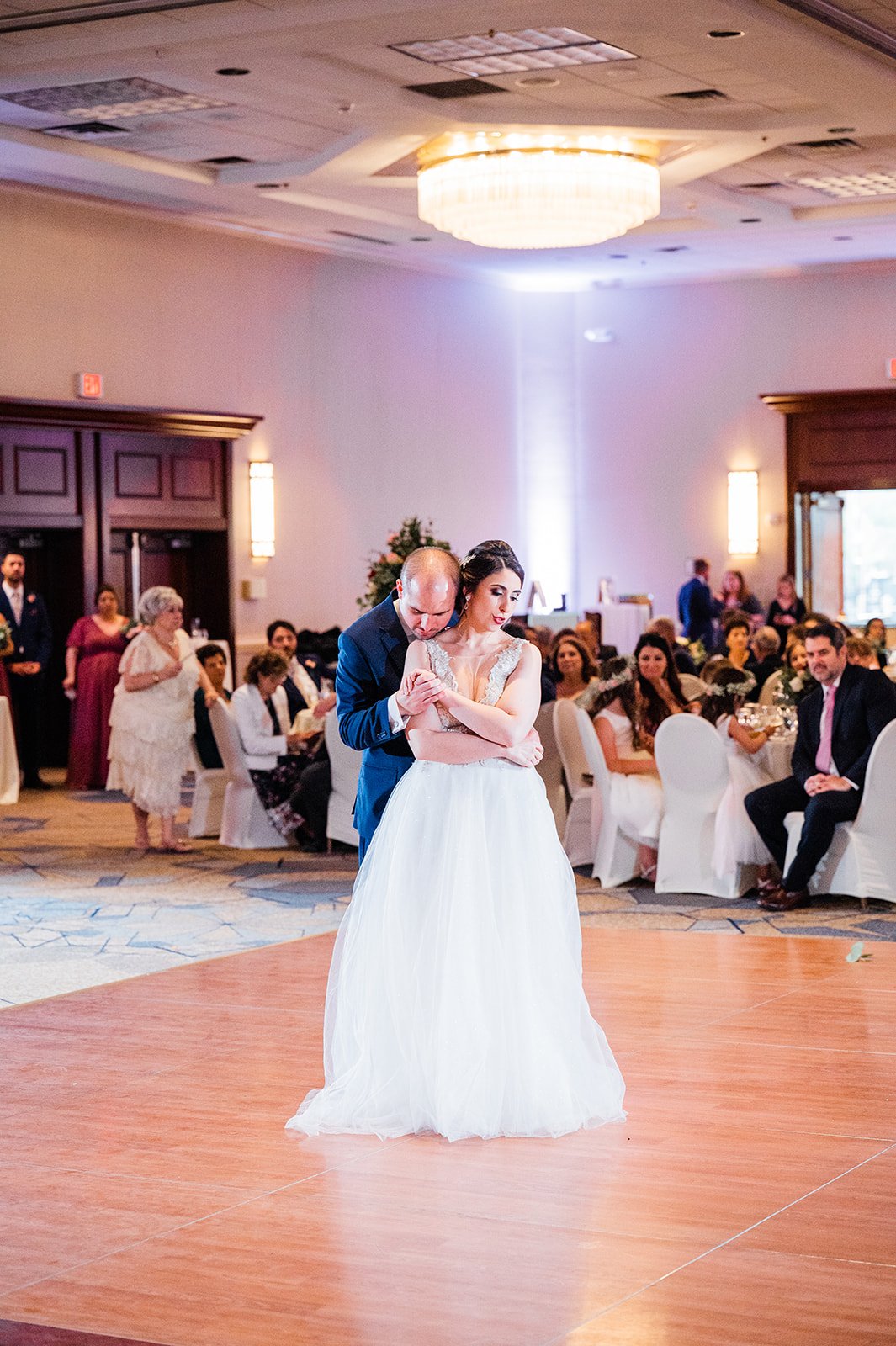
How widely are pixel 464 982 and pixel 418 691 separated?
0.81 meters

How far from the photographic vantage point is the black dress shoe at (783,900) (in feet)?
27.8

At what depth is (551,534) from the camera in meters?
19.1

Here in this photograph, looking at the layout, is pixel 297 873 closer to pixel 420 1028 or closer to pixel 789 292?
pixel 420 1028

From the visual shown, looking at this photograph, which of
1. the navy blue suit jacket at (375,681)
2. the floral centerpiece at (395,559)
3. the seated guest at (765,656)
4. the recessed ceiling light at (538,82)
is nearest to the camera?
the navy blue suit jacket at (375,681)

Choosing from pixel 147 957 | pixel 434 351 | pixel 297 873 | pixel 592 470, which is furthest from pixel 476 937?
pixel 592 470

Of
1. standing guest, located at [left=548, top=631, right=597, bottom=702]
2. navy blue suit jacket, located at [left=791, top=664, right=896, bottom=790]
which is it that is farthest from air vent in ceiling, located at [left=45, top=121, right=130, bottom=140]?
navy blue suit jacket, located at [left=791, top=664, right=896, bottom=790]

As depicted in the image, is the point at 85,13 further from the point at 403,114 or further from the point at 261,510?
the point at 261,510

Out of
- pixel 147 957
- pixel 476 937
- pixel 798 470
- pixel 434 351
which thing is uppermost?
pixel 434 351

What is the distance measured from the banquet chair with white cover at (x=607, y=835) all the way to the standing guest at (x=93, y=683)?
5385mm

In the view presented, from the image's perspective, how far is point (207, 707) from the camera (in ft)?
35.0

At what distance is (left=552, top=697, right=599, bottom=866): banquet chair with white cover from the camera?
9.65 metres

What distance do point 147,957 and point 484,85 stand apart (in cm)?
584

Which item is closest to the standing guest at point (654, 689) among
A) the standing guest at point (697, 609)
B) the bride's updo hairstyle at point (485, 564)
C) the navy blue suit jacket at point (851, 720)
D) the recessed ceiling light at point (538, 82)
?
the navy blue suit jacket at point (851, 720)

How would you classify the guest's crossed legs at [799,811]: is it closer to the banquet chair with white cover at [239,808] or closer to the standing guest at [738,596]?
the banquet chair with white cover at [239,808]
